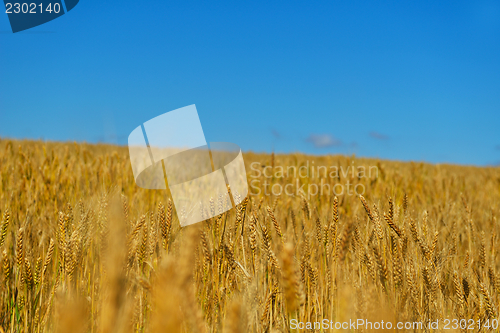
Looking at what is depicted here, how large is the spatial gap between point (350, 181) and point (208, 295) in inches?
95.7

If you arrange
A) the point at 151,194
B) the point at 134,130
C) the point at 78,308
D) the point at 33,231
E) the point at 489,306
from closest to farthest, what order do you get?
the point at 78,308 < the point at 489,306 < the point at 33,231 < the point at 134,130 < the point at 151,194

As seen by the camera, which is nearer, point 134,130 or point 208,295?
point 208,295

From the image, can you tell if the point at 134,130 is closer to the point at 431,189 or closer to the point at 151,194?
the point at 151,194

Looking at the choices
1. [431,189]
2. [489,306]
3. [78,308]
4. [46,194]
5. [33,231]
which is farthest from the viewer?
[431,189]

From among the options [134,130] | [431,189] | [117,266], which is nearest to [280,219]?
[134,130]

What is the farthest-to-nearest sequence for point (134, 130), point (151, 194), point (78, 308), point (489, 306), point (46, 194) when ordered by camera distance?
point (151, 194), point (46, 194), point (134, 130), point (489, 306), point (78, 308)

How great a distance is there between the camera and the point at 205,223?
137 centimetres

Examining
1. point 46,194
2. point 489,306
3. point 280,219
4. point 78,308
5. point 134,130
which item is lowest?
point 489,306

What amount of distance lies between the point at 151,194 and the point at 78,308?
298cm

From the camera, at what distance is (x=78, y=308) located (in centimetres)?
32

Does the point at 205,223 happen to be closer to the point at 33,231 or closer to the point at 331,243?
the point at 331,243

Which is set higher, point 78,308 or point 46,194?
point 46,194

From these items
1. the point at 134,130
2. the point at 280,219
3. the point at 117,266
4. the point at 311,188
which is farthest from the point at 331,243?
the point at 311,188

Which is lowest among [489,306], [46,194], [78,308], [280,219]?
[489,306]
